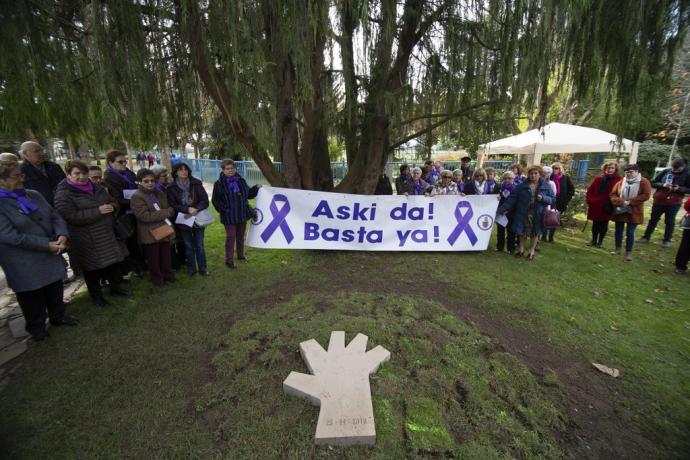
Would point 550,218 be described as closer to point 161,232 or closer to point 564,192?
point 564,192

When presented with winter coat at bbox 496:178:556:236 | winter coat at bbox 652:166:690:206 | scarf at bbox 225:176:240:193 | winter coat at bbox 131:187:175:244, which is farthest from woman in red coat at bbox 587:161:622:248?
winter coat at bbox 131:187:175:244

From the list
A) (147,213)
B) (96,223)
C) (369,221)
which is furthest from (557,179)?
(96,223)

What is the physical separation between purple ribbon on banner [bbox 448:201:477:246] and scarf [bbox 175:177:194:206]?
436cm

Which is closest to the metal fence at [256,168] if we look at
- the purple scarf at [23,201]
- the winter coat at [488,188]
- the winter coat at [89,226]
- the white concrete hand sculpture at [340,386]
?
the winter coat at [488,188]

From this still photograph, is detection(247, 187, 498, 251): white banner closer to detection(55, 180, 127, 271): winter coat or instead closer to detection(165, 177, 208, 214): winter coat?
detection(165, 177, 208, 214): winter coat

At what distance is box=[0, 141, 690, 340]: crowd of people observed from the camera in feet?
9.91

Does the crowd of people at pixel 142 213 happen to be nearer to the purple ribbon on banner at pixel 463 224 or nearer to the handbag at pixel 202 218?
the handbag at pixel 202 218

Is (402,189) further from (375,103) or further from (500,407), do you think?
(500,407)

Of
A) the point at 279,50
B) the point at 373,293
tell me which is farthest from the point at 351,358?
the point at 279,50

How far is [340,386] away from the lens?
2.47m

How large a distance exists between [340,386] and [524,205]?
15.7 ft

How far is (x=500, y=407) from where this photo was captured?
2404mm

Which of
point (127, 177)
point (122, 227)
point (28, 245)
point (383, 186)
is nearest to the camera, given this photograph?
point (28, 245)

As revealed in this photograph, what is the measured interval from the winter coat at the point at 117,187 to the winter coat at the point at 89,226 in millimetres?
450
